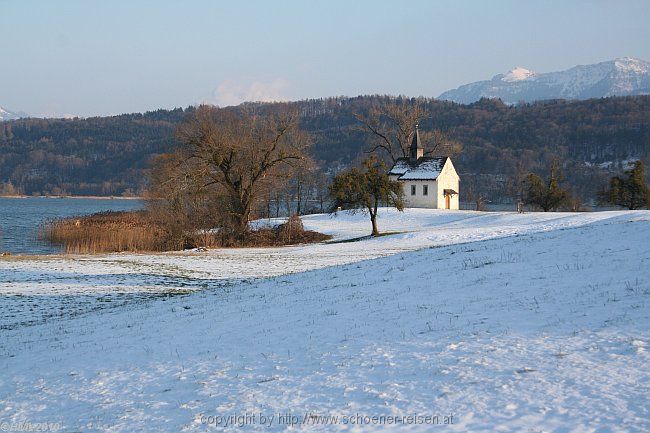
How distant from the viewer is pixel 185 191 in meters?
48.6

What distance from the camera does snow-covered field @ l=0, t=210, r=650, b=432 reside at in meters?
7.07

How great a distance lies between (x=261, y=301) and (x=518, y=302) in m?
6.69

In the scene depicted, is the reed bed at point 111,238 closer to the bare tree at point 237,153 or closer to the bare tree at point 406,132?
the bare tree at point 237,153

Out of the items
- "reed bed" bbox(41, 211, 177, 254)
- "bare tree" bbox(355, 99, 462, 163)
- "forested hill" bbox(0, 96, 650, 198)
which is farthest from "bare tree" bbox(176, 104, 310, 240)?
"forested hill" bbox(0, 96, 650, 198)

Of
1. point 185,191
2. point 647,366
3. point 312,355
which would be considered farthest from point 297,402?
point 185,191

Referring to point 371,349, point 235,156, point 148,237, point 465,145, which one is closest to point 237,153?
point 235,156

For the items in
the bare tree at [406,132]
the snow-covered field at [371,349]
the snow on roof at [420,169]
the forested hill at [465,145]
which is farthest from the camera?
the forested hill at [465,145]

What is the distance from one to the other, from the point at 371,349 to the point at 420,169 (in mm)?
60532

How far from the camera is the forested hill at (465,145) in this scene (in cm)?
12681

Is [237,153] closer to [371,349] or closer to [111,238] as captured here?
[111,238]

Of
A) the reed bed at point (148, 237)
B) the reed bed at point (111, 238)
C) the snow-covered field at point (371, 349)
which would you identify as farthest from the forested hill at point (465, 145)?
→ the snow-covered field at point (371, 349)

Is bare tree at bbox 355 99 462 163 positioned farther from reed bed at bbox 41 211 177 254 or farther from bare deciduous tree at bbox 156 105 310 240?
reed bed at bbox 41 211 177 254

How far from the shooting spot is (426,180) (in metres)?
67.1

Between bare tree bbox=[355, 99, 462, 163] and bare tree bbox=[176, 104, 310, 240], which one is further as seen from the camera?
bare tree bbox=[355, 99, 462, 163]
